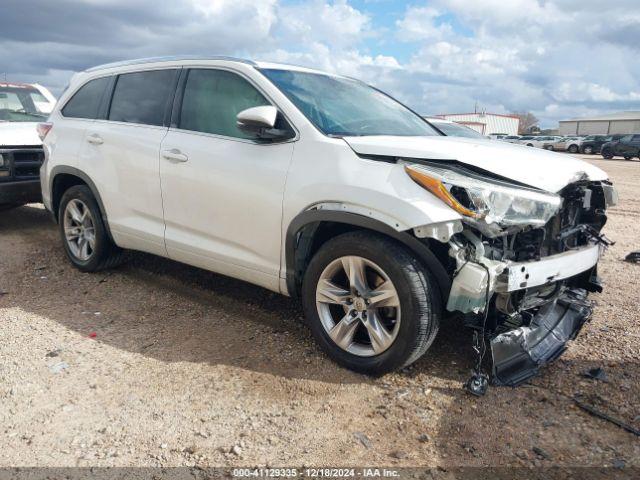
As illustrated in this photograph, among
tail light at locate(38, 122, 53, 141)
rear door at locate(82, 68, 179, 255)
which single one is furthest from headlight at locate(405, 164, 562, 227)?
tail light at locate(38, 122, 53, 141)

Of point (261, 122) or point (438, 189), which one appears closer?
point (438, 189)

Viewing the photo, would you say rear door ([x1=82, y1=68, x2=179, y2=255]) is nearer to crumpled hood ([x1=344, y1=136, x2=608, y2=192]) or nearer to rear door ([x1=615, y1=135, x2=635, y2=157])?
crumpled hood ([x1=344, y1=136, x2=608, y2=192])

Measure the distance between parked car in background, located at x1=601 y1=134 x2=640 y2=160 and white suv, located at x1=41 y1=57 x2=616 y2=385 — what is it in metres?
29.0

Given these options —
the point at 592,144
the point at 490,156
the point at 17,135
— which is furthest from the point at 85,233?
the point at 592,144

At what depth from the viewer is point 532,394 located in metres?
3.09

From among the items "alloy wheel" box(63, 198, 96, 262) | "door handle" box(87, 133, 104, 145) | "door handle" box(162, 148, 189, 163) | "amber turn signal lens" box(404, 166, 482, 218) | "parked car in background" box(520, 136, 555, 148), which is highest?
"door handle" box(87, 133, 104, 145)

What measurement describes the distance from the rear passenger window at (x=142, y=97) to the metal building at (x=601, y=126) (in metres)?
82.5

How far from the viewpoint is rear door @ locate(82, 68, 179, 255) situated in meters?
4.26

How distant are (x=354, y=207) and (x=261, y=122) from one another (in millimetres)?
805

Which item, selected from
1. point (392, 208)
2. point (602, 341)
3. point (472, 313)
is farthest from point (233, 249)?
point (602, 341)

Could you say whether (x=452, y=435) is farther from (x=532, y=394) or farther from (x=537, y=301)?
(x=537, y=301)

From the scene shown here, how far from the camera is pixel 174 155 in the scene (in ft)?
13.2

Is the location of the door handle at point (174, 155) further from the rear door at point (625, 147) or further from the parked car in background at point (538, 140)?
the parked car in background at point (538, 140)

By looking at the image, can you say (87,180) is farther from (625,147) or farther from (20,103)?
(625,147)
